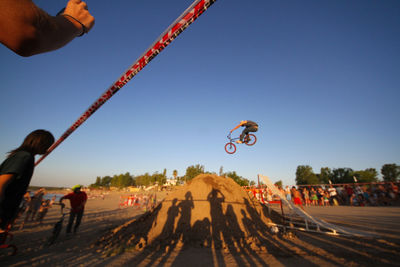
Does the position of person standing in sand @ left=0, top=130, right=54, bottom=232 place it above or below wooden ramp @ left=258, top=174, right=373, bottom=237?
above

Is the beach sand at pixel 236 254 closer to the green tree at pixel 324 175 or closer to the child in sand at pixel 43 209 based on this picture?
the child in sand at pixel 43 209

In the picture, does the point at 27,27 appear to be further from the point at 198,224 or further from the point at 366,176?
the point at 366,176

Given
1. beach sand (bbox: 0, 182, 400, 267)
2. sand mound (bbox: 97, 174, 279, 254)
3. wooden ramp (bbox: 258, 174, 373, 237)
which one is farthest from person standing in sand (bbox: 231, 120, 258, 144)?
beach sand (bbox: 0, 182, 400, 267)

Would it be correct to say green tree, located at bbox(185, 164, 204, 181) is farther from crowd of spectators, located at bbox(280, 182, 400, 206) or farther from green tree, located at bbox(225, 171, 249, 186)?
crowd of spectators, located at bbox(280, 182, 400, 206)

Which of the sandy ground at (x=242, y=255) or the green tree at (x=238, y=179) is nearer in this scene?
the sandy ground at (x=242, y=255)

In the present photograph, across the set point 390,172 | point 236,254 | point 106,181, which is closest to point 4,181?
point 236,254

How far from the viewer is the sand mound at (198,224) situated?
6.69 m

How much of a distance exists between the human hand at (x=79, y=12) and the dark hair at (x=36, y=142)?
1.95 meters

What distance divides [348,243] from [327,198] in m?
19.9

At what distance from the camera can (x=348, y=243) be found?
6.53m

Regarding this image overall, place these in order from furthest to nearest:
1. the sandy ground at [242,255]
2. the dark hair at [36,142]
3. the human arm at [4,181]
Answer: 1. the sandy ground at [242,255]
2. the dark hair at [36,142]
3. the human arm at [4,181]

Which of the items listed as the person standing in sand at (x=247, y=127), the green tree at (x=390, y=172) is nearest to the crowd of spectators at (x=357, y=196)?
the person standing in sand at (x=247, y=127)

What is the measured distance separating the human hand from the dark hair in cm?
195

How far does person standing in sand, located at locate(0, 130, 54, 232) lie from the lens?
1764mm
